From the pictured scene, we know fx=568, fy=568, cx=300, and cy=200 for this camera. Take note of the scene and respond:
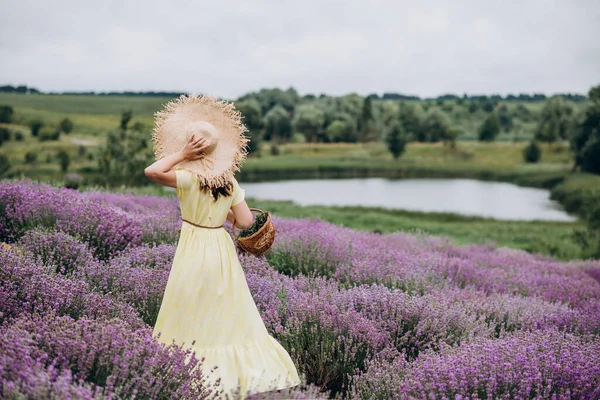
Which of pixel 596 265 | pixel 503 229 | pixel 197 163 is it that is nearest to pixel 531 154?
pixel 503 229

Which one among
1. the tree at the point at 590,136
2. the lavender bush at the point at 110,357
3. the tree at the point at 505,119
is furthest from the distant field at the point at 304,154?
the lavender bush at the point at 110,357

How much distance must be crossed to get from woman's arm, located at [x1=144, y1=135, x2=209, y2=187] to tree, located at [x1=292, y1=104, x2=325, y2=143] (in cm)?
8123

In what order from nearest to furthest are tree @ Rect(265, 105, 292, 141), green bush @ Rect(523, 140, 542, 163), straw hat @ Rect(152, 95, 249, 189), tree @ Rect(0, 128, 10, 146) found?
straw hat @ Rect(152, 95, 249, 189)
tree @ Rect(0, 128, 10, 146)
green bush @ Rect(523, 140, 542, 163)
tree @ Rect(265, 105, 292, 141)

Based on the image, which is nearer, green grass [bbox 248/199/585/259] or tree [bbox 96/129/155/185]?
green grass [bbox 248/199/585/259]

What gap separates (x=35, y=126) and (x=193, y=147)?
3890 cm

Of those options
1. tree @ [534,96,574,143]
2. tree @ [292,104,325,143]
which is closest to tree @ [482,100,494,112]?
tree @ [534,96,574,143]

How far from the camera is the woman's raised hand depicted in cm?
383

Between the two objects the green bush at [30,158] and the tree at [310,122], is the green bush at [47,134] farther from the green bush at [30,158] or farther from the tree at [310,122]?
the tree at [310,122]

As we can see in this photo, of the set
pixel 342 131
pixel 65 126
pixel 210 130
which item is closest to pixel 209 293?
pixel 210 130

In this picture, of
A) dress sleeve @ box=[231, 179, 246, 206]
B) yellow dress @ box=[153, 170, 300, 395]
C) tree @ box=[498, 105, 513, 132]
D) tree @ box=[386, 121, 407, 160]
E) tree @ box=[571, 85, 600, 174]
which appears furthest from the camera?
tree @ box=[498, 105, 513, 132]

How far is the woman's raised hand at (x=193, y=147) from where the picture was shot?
383 cm

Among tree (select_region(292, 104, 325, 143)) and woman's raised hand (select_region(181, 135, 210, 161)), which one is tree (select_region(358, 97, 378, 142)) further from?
woman's raised hand (select_region(181, 135, 210, 161))

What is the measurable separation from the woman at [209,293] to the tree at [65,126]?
137ft

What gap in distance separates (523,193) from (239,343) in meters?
44.0
